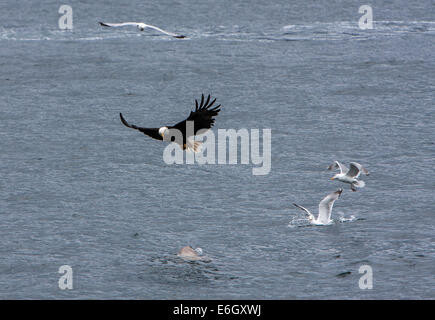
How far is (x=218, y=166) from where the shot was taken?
106ft

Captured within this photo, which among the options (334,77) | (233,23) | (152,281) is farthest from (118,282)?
(233,23)

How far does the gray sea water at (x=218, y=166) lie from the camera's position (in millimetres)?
23797

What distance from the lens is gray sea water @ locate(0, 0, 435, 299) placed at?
23.8 meters

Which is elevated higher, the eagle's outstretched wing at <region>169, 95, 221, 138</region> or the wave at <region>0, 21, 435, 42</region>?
the wave at <region>0, 21, 435, 42</region>

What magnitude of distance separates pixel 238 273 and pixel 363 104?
17414 millimetres

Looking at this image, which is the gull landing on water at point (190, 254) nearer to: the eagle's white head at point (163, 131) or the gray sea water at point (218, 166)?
the gray sea water at point (218, 166)

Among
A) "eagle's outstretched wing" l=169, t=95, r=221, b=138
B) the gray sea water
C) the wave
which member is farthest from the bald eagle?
the wave

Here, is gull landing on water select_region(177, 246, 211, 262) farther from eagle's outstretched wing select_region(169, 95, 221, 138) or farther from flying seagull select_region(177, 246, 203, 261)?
eagle's outstretched wing select_region(169, 95, 221, 138)

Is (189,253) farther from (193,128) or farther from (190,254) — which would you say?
(193,128)

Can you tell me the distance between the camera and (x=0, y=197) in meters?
29.2

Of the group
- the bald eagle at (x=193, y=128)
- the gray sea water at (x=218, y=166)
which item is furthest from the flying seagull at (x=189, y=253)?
the bald eagle at (x=193, y=128)

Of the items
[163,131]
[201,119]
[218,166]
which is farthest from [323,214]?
[218,166]

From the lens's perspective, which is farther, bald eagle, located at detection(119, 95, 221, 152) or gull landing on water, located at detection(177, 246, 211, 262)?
gull landing on water, located at detection(177, 246, 211, 262)

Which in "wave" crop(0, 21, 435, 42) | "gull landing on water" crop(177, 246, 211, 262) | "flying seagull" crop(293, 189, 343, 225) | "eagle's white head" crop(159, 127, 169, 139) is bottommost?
"gull landing on water" crop(177, 246, 211, 262)
